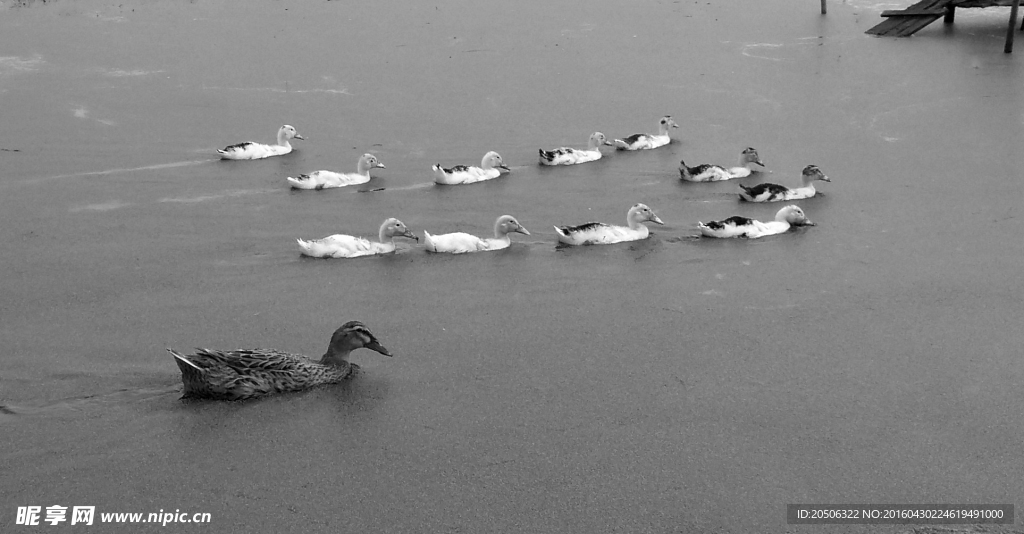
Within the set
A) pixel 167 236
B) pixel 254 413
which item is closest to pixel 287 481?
pixel 254 413

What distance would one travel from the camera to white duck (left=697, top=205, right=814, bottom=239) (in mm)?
10391

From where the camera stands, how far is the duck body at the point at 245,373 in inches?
273

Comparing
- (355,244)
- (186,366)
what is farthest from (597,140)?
(186,366)

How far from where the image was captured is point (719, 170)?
40.4ft

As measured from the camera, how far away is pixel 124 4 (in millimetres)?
21891

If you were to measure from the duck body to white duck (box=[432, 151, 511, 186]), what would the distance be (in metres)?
5.20

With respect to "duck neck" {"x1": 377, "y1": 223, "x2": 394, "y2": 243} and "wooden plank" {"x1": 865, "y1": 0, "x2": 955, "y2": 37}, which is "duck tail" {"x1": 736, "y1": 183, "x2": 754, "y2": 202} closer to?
"duck neck" {"x1": 377, "y1": 223, "x2": 394, "y2": 243}

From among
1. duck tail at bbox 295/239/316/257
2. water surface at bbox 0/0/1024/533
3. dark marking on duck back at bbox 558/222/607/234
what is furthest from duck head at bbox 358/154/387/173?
dark marking on duck back at bbox 558/222/607/234

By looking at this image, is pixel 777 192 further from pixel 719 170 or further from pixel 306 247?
pixel 306 247

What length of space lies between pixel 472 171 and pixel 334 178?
1.51m

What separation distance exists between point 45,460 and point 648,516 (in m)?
3.35

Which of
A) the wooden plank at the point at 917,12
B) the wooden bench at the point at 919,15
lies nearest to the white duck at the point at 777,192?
the wooden bench at the point at 919,15

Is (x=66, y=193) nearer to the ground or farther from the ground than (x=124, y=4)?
nearer to the ground

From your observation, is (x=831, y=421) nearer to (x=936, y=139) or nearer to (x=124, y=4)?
(x=936, y=139)
